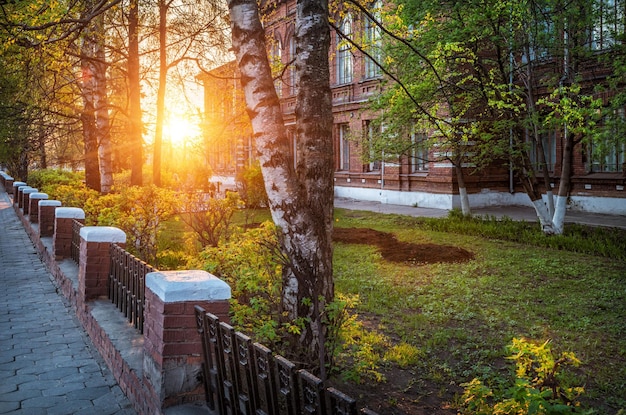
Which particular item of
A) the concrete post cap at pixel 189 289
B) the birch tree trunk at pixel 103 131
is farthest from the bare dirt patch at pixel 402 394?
the birch tree trunk at pixel 103 131

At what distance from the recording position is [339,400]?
2.38 metres

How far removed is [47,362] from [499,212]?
641 inches

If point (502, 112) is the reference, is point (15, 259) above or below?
below

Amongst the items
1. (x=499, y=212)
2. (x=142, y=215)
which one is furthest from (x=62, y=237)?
(x=499, y=212)

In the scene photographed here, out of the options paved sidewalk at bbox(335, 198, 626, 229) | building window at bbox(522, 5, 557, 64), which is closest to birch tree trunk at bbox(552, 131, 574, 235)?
building window at bbox(522, 5, 557, 64)

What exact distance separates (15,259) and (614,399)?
11.4 meters

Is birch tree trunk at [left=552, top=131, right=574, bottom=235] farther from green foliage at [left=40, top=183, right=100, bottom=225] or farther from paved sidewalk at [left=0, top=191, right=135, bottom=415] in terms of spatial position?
paved sidewalk at [left=0, top=191, right=135, bottom=415]

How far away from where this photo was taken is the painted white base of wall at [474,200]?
17703mm

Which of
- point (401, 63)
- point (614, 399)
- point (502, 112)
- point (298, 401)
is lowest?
point (614, 399)

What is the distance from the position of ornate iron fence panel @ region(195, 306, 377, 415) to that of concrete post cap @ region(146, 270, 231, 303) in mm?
109

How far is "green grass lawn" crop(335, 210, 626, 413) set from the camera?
18.3 feet

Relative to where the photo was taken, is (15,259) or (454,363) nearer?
(454,363)

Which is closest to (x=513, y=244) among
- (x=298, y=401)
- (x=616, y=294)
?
(x=616, y=294)

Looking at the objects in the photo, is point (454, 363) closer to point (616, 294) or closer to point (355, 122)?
point (616, 294)
